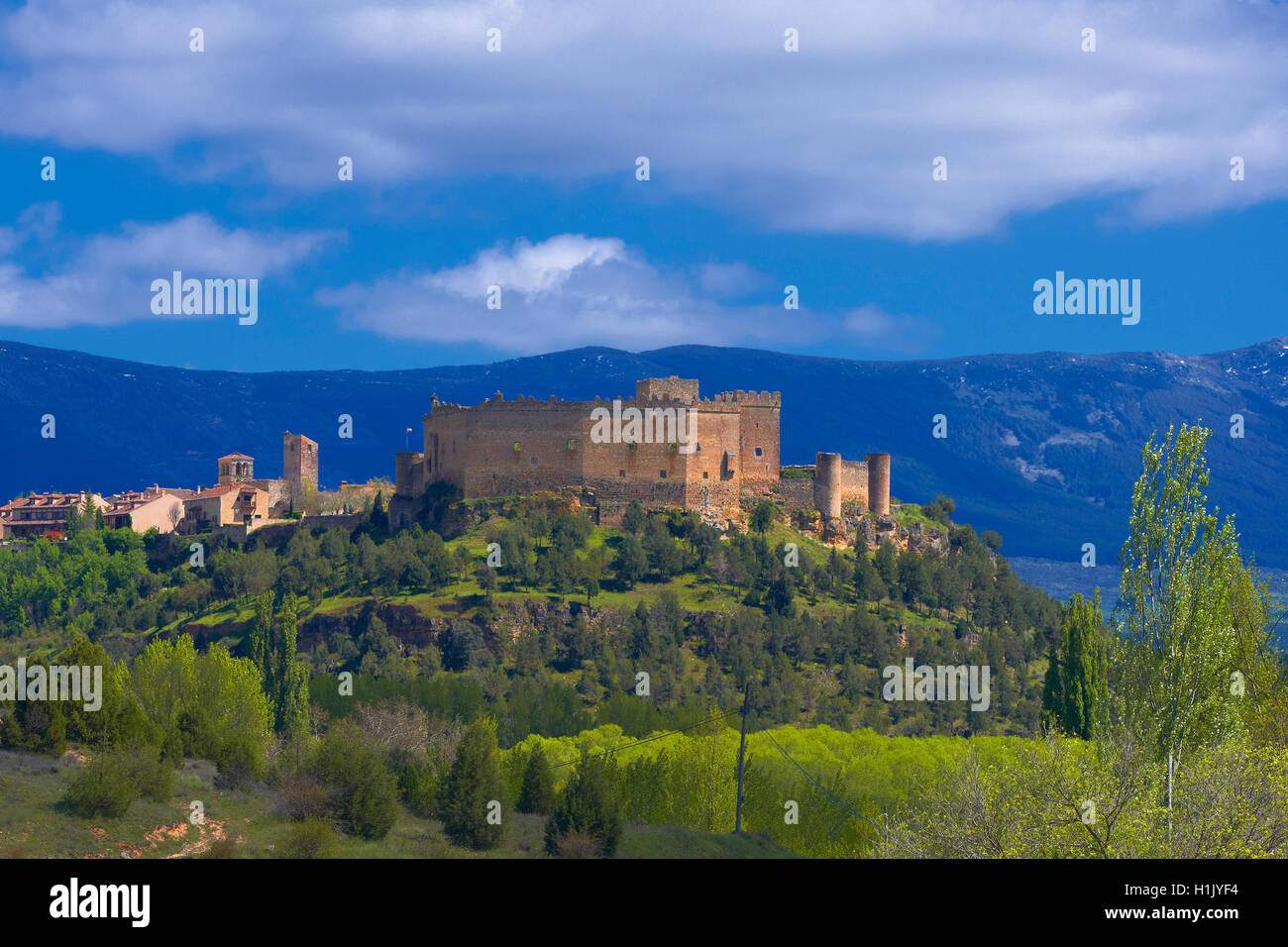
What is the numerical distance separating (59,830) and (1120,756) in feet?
95.2

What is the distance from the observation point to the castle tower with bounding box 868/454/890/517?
11469 centimetres

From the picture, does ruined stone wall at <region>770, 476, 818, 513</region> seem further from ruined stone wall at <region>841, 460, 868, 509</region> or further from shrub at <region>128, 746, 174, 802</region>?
shrub at <region>128, 746, 174, 802</region>

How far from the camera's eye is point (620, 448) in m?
108

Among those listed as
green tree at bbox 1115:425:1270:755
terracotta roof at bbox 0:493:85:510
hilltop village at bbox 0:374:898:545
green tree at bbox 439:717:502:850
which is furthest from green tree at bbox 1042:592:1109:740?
terracotta roof at bbox 0:493:85:510

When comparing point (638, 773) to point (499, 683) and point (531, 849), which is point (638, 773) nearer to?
point (531, 849)

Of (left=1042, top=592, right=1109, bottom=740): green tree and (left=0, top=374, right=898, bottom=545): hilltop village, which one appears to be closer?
(left=1042, top=592, right=1109, bottom=740): green tree

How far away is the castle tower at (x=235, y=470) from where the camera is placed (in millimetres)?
143750

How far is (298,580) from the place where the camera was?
10600 cm

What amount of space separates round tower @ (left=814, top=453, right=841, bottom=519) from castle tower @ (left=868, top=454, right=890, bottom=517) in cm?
368

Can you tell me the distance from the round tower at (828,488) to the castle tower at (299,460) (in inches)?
1719

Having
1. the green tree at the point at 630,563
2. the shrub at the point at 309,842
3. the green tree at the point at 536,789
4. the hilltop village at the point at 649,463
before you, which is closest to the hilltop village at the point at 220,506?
the hilltop village at the point at 649,463

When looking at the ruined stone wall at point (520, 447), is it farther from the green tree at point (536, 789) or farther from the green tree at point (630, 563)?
the green tree at point (536, 789)

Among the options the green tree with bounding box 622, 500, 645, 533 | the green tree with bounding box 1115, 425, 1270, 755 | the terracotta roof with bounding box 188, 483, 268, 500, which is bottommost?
the green tree with bounding box 1115, 425, 1270, 755

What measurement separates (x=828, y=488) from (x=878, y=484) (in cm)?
487
